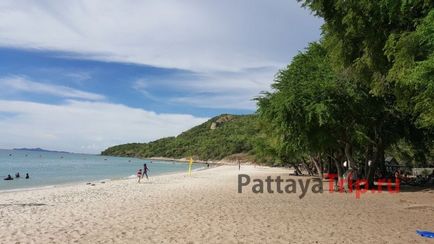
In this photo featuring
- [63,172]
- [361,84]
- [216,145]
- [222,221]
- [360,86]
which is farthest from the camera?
[216,145]

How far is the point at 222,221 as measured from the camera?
13.3 meters

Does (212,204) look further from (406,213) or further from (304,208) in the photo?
(406,213)

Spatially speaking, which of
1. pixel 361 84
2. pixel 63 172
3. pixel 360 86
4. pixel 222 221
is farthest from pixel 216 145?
pixel 222 221

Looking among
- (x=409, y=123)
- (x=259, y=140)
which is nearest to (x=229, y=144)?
(x=259, y=140)

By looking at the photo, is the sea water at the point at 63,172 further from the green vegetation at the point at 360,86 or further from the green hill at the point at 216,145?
the green hill at the point at 216,145

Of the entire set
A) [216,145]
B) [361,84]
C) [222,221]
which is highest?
[216,145]

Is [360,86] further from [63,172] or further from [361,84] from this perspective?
[63,172]

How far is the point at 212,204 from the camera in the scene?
Result: 17922 millimetres

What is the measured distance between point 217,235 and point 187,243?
123 cm

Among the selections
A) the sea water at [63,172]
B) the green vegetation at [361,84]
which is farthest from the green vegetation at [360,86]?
the sea water at [63,172]

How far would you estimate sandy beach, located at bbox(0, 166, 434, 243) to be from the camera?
35.4 feet

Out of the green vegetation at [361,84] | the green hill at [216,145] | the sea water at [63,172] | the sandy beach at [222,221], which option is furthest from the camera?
the green hill at [216,145]

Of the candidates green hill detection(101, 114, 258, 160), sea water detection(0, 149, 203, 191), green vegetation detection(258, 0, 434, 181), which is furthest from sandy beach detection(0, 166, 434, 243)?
green hill detection(101, 114, 258, 160)

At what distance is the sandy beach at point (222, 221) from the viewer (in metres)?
10.8
